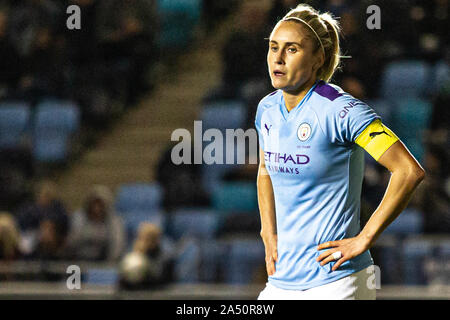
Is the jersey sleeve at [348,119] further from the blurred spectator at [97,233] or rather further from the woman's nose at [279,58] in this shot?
the blurred spectator at [97,233]

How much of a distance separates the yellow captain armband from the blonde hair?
35cm

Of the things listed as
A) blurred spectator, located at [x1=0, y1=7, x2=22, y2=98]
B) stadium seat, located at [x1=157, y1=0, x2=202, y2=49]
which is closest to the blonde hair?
stadium seat, located at [x1=157, y1=0, x2=202, y2=49]

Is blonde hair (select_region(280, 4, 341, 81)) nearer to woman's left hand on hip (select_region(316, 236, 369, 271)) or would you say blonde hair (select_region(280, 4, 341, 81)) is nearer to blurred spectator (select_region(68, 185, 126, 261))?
woman's left hand on hip (select_region(316, 236, 369, 271))

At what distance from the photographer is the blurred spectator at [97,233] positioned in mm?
6656

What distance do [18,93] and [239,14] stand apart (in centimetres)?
270

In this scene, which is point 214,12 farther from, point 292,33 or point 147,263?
point 292,33

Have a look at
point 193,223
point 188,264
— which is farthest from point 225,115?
point 188,264

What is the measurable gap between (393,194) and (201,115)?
17.9 ft

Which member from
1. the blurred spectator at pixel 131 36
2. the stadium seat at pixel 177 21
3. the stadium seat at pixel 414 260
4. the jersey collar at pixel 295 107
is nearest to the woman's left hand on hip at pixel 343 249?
the jersey collar at pixel 295 107

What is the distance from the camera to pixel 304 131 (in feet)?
9.68

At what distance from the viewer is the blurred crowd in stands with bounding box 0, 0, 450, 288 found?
6.22 meters

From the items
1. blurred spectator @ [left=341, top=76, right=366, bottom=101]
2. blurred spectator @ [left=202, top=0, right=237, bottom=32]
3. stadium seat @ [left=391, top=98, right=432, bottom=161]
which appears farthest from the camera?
blurred spectator @ [left=202, top=0, right=237, bottom=32]

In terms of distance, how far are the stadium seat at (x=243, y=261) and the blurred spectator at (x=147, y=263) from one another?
17.2 inches
